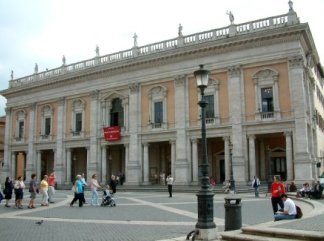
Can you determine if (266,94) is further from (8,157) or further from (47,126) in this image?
(8,157)

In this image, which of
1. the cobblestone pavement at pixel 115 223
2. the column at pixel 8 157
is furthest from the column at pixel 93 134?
the cobblestone pavement at pixel 115 223

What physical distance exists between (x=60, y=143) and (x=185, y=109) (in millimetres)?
15967

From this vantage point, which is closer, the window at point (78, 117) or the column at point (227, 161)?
the column at point (227, 161)

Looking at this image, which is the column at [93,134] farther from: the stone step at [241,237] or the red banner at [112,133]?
the stone step at [241,237]

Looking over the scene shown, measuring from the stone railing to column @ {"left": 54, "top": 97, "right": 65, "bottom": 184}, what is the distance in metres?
3.86

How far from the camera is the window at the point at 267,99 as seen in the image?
3388cm

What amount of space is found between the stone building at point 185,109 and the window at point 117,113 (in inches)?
4.0

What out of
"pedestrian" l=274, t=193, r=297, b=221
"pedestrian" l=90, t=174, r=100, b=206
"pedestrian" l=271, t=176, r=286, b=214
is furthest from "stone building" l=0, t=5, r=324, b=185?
"pedestrian" l=274, t=193, r=297, b=221

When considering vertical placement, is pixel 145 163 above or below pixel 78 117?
below

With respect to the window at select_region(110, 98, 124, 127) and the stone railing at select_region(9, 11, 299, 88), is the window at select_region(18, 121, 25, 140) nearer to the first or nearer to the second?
the stone railing at select_region(9, 11, 299, 88)

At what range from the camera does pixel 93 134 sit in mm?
42906

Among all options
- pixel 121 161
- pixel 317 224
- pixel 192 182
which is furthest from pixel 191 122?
pixel 317 224

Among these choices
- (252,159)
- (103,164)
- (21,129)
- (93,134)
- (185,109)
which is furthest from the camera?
(21,129)

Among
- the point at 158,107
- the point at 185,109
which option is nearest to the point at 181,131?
the point at 185,109
